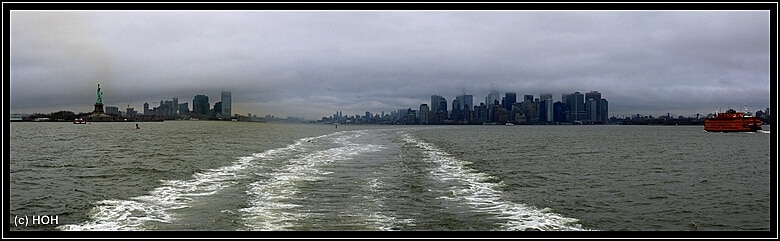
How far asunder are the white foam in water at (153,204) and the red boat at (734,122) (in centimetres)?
11202

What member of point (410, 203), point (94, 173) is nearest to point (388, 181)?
point (410, 203)

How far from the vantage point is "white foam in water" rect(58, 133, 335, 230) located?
12156 millimetres

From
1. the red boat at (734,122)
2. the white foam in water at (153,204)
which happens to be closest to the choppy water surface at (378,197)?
the white foam in water at (153,204)

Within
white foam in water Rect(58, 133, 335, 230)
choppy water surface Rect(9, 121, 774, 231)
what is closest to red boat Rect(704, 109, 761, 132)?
choppy water surface Rect(9, 121, 774, 231)

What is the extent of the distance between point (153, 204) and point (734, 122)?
11782 centimetres

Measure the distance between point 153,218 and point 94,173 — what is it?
12.9 m

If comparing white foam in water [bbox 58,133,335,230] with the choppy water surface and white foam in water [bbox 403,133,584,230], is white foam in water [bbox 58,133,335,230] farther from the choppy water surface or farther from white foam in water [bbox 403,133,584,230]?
white foam in water [bbox 403,133,584,230]

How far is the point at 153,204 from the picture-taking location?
49.0 ft

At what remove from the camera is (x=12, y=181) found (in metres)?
20.6

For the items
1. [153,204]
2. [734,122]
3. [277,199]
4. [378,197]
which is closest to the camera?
[153,204]

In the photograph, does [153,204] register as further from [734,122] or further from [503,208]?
[734,122]

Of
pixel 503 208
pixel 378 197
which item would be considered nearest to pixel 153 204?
pixel 378 197
